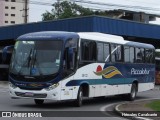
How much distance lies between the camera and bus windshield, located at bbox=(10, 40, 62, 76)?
18.8m

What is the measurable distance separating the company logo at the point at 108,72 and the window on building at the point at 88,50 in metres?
0.72

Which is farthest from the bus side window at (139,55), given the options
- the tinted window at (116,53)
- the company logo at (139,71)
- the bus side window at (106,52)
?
the bus side window at (106,52)

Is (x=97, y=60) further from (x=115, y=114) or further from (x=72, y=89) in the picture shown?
(x=115, y=114)

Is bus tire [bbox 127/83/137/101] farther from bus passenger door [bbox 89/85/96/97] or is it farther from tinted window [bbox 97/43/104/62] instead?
bus passenger door [bbox 89/85/96/97]

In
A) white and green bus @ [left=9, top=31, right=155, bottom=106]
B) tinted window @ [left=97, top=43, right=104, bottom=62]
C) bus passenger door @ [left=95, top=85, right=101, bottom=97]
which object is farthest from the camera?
tinted window @ [left=97, top=43, right=104, bottom=62]

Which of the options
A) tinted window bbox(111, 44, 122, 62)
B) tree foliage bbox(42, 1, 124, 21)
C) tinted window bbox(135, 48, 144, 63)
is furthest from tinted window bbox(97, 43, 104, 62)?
tree foliage bbox(42, 1, 124, 21)

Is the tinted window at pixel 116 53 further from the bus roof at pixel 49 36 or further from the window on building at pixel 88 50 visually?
the bus roof at pixel 49 36

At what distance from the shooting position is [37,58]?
19.0m

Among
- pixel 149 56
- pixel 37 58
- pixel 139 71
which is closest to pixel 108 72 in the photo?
pixel 139 71

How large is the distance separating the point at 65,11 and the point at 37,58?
89.8 m

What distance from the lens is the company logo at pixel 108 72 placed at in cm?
2170

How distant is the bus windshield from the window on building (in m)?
1.52

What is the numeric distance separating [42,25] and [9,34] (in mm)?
6181

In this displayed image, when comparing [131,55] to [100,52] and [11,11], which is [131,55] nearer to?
[100,52]
